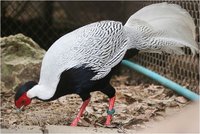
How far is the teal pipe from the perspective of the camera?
4305 mm

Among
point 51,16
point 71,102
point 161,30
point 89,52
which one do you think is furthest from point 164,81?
point 51,16

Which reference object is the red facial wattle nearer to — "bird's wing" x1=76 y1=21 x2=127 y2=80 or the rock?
"bird's wing" x1=76 y1=21 x2=127 y2=80

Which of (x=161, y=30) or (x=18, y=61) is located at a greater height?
(x=161, y=30)

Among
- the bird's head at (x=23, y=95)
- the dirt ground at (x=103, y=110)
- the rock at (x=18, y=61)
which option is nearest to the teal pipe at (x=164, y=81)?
the dirt ground at (x=103, y=110)

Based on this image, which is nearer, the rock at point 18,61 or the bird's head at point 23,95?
the bird's head at point 23,95

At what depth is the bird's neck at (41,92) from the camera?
3429 millimetres

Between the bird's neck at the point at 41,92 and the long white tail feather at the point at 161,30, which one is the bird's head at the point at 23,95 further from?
the long white tail feather at the point at 161,30

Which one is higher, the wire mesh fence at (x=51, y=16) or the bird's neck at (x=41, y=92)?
the wire mesh fence at (x=51, y=16)

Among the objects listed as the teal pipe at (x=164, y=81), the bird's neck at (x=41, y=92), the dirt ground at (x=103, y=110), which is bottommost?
the dirt ground at (x=103, y=110)

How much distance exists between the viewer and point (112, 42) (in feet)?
11.3

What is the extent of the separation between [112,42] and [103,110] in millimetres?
855

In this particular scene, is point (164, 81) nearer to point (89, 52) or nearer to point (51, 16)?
point (89, 52)

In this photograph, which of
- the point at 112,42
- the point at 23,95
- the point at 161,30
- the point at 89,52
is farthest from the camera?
the point at 161,30

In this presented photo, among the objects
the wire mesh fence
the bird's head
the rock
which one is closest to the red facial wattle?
the bird's head
